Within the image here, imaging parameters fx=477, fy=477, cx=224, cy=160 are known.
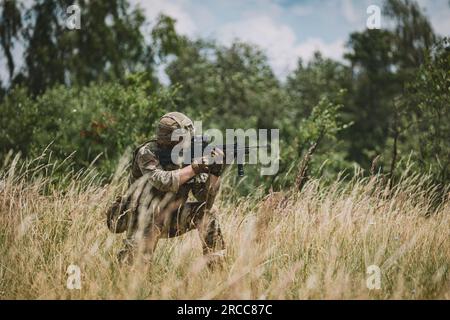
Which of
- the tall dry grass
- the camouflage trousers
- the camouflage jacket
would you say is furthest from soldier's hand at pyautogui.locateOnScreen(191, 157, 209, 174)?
the tall dry grass

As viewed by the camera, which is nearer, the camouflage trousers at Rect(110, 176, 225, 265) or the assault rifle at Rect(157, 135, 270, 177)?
the camouflage trousers at Rect(110, 176, 225, 265)

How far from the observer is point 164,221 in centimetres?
364

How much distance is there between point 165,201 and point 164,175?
0.78ft

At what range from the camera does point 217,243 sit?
366cm

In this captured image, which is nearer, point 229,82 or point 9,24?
point 9,24

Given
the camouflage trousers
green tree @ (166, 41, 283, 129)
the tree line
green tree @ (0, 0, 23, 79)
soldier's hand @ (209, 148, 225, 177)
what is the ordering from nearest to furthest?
the camouflage trousers → soldier's hand @ (209, 148, 225, 177) → the tree line → green tree @ (0, 0, 23, 79) → green tree @ (166, 41, 283, 129)

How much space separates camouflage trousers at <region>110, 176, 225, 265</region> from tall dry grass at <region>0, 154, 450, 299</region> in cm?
13

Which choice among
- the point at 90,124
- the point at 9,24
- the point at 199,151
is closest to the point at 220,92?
the point at 9,24

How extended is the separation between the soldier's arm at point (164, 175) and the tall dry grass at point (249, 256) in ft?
1.72

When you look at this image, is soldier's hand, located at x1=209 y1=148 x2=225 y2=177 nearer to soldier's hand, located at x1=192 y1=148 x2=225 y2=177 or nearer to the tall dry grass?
soldier's hand, located at x1=192 y1=148 x2=225 y2=177

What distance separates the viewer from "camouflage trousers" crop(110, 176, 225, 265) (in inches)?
138

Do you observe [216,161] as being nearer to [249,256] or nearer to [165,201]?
[165,201]
